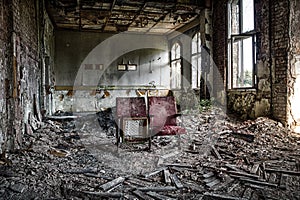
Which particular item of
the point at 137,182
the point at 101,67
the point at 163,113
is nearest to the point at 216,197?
the point at 137,182

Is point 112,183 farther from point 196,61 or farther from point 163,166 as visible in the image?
point 196,61

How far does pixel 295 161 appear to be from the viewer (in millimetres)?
3691

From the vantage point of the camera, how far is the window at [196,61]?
32.2ft

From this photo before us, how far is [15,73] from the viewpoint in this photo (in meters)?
4.25

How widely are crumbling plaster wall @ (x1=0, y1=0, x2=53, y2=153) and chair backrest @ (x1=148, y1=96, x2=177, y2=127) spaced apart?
7.74ft

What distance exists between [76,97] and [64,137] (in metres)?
5.91

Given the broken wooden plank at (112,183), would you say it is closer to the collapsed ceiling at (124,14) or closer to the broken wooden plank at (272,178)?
the broken wooden plank at (272,178)

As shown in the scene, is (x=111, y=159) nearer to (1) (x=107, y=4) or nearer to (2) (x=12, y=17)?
(2) (x=12, y=17)

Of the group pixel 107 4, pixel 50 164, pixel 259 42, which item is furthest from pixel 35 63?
pixel 259 42

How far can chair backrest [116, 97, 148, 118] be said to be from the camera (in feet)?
15.7

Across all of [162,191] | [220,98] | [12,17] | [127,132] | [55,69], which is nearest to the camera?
[162,191]

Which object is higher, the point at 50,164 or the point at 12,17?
the point at 12,17

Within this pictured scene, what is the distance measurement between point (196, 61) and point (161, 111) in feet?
18.9

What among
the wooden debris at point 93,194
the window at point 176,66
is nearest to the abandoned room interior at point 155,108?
the wooden debris at point 93,194
